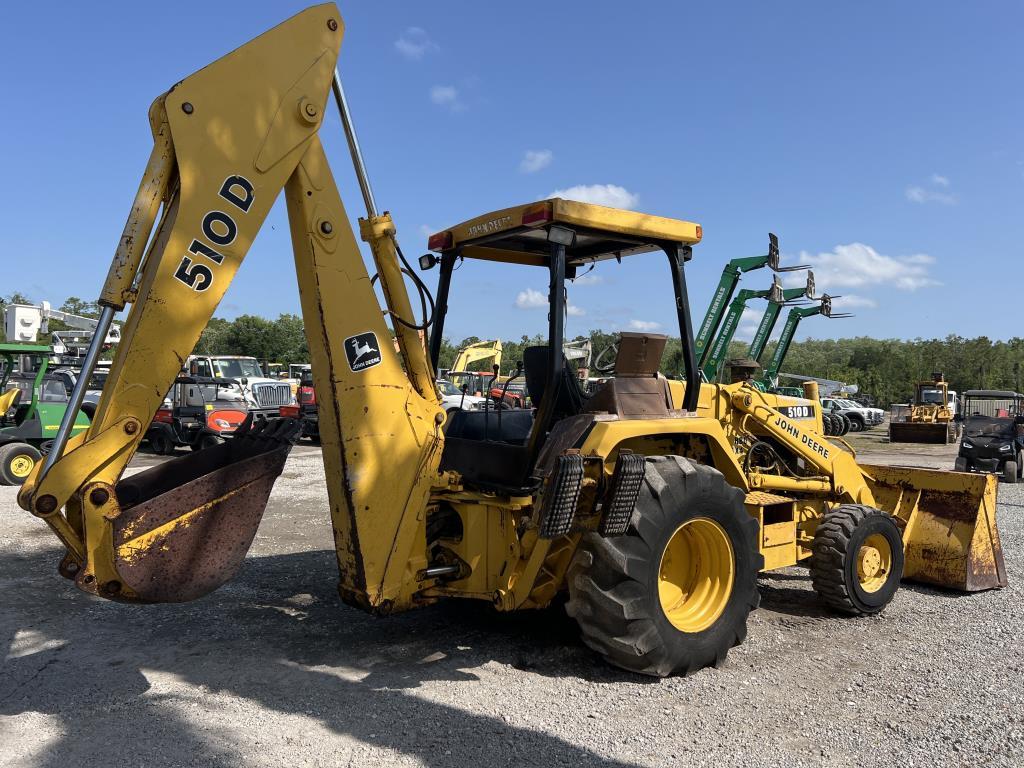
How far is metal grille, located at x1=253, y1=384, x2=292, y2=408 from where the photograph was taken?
69.5 feet

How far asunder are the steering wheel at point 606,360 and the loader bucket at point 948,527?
3288 millimetres


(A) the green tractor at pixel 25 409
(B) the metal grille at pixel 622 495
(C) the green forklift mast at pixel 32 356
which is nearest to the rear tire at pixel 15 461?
(A) the green tractor at pixel 25 409

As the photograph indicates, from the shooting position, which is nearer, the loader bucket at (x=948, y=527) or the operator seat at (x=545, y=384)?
the operator seat at (x=545, y=384)

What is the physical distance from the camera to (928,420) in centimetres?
2617

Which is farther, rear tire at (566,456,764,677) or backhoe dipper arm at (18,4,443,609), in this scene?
rear tire at (566,456,764,677)

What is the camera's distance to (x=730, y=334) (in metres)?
22.6

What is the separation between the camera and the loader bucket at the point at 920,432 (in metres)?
24.2

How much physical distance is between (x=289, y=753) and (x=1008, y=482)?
14.5 meters

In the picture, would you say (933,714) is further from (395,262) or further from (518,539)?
(395,262)

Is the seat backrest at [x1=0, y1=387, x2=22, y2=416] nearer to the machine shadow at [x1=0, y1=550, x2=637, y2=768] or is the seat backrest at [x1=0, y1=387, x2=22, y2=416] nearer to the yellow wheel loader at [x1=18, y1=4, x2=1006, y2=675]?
the machine shadow at [x1=0, y1=550, x2=637, y2=768]

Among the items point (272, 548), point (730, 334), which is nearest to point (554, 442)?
point (272, 548)

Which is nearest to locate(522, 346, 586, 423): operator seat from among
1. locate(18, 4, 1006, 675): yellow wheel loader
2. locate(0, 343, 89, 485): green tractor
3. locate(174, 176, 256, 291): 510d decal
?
locate(18, 4, 1006, 675): yellow wheel loader

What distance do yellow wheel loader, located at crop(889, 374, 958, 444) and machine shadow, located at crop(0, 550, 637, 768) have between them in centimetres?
2330

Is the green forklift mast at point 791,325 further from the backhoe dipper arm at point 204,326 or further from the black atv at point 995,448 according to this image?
the backhoe dipper arm at point 204,326
